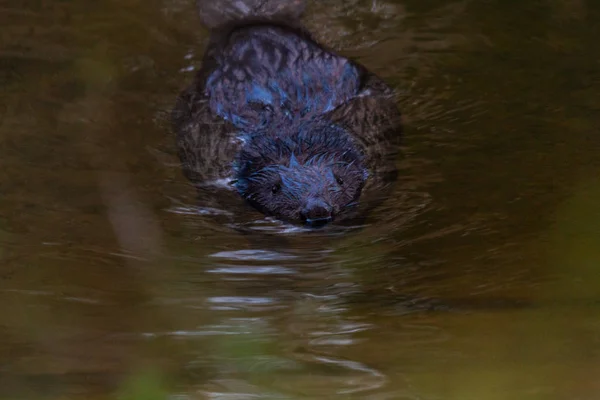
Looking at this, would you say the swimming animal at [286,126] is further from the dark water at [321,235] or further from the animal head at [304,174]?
the dark water at [321,235]

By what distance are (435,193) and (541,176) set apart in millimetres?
507

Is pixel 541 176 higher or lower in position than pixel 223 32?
lower

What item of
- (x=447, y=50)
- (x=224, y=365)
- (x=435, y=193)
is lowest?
(x=224, y=365)

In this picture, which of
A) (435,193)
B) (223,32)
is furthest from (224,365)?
(223,32)

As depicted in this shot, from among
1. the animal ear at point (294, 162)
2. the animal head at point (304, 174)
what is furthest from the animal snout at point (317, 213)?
the animal ear at point (294, 162)

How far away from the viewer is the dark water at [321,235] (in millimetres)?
2654

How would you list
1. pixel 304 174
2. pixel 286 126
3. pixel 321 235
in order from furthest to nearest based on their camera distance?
→ pixel 286 126
pixel 304 174
pixel 321 235

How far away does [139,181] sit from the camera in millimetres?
3699

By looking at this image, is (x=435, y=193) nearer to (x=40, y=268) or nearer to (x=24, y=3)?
(x=40, y=268)

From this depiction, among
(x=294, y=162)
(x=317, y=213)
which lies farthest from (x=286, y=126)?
(x=317, y=213)

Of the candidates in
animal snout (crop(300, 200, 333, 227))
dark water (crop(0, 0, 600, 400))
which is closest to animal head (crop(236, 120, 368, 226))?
animal snout (crop(300, 200, 333, 227))

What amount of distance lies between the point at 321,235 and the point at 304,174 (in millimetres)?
357

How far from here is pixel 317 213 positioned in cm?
353

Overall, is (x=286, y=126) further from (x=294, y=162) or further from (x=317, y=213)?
(x=317, y=213)
